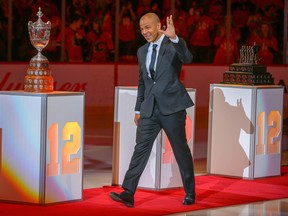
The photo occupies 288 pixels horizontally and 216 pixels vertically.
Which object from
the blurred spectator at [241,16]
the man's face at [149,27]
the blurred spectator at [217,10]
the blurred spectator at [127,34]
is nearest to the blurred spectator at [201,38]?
the blurred spectator at [217,10]

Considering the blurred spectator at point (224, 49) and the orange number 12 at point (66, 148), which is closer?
the orange number 12 at point (66, 148)

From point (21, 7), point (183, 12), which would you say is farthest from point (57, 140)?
point (183, 12)

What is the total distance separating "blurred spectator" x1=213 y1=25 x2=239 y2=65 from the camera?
18.9 metres

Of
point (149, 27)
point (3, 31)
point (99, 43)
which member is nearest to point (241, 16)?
point (99, 43)

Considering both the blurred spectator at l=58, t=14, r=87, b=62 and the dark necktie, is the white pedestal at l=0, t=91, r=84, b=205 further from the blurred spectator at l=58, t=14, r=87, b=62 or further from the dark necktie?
the blurred spectator at l=58, t=14, r=87, b=62

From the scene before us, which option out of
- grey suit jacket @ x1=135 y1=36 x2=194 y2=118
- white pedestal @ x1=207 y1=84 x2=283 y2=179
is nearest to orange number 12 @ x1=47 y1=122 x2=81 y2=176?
grey suit jacket @ x1=135 y1=36 x2=194 y2=118

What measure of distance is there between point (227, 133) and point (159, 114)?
86.7 inches

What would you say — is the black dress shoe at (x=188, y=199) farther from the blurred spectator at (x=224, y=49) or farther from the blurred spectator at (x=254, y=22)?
the blurred spectator at (x=254, y=22)

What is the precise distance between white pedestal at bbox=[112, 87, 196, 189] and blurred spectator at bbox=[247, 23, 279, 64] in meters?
9.85

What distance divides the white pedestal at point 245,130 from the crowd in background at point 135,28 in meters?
7.15

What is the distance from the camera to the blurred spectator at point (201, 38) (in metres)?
18.8

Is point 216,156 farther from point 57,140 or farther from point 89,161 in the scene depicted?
point 57,140

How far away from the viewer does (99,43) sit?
59.8ft

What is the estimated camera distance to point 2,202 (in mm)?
8500
